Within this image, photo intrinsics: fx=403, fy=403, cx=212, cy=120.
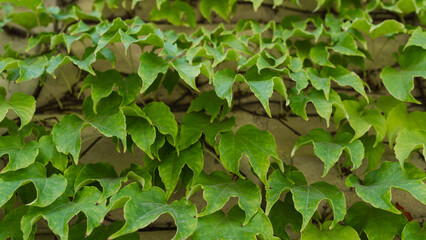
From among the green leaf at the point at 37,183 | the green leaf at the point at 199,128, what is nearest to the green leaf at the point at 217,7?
the green leaf at the point at 199,128

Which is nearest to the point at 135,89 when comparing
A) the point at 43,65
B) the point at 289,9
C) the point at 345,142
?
the point at 43,65

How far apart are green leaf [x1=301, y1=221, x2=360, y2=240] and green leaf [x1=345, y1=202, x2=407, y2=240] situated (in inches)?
1.9

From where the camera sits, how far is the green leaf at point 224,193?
3.20 ft

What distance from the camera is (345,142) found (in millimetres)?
1098

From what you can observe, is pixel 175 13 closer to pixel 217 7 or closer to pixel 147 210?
pixel 217 7

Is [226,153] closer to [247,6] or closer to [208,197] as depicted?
[208,197]

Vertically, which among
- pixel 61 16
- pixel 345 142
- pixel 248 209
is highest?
pixel 61 16

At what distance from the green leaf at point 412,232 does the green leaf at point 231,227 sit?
0.35 meters

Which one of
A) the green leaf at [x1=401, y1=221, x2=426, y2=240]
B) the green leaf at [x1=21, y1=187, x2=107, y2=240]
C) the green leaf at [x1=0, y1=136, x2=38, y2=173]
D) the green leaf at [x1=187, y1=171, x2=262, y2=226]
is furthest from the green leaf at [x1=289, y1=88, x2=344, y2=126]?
the green leaf at [x1=0, y1=136, x2=38, y2=173]

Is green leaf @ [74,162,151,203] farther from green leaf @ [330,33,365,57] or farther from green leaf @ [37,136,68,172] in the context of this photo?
green leaf @ [330,33,365,57]

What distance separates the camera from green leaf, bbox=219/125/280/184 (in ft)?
3.40

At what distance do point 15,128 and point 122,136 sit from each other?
0.36m

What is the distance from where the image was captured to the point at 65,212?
0.94 metres

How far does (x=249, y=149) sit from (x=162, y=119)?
0.81 ft
